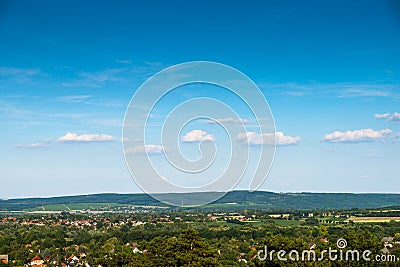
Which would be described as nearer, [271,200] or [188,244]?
[188,244]

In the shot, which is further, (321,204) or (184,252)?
(321,204)

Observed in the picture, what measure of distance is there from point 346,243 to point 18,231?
5710cm

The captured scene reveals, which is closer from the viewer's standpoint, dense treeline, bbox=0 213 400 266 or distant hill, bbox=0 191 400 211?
dense treeline, bbox=0 213 400 266

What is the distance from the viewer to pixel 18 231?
6706 cm

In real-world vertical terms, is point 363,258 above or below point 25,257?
above

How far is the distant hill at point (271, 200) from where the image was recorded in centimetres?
12331

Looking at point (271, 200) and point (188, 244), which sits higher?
point (271, 200)

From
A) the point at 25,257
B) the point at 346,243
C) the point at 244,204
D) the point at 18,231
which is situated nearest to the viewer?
the point at 346,243

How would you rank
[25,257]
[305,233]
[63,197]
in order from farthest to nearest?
[63,197], [305,233], [25,257]

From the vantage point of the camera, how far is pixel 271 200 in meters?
136

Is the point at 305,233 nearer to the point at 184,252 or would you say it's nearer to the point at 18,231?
the point at 184,252

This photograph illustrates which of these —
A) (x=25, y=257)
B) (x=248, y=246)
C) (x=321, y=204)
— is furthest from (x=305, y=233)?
(x=321, y=204)

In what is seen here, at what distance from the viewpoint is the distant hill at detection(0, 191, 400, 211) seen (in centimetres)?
12331

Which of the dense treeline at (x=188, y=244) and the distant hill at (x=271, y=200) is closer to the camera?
the dense treeline at (x=188, y=244)
